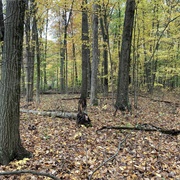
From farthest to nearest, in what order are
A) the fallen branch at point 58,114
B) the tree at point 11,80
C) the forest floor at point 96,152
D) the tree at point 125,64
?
the tree at point 125,64
the fallen branch at point 58,114
the forest floor at point 96,152
the tree at point 11,80

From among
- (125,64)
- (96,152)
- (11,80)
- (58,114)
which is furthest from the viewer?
(125,64)

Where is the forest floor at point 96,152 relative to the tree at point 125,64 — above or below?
below

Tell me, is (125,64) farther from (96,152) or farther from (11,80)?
(11,80)

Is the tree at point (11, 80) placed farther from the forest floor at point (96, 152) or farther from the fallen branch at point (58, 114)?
the fallen branch at point (58, 114)

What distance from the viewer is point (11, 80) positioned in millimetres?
4012

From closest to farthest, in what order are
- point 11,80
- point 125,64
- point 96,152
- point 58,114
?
point 11,80 → point 96,152 → point 58,114 → point 125,64

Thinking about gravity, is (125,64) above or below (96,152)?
above

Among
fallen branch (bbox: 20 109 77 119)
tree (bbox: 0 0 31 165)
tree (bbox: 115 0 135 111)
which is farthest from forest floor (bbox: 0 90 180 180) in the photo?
tree (bbox: 115 0 135 111)

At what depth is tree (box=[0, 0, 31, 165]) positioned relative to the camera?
12.9ft

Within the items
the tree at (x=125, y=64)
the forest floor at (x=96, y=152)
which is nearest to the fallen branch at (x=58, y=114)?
the forest floor at (x=96, y=152)

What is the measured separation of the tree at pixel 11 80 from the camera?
3.92m

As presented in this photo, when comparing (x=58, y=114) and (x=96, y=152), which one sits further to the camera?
(x=58, y=114)

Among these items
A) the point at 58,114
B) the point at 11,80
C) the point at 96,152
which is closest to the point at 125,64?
the point at 58,114

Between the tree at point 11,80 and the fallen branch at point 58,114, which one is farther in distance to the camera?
the fallen branch at point 58,114
